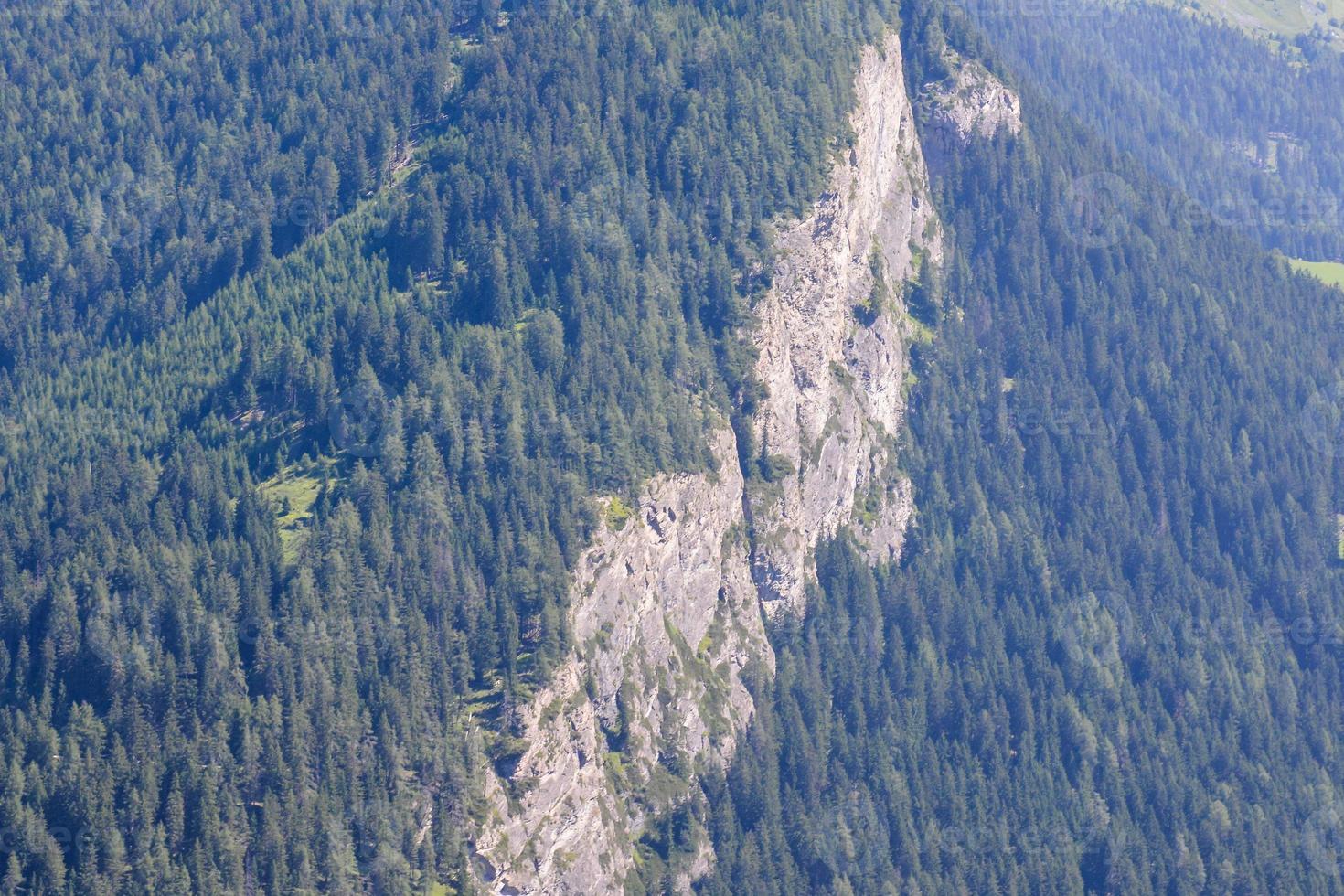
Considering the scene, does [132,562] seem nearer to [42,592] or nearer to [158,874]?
[42,592]

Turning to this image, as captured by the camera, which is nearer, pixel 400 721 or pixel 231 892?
pixel 231 892

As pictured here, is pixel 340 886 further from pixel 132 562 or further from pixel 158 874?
pixel 132 562

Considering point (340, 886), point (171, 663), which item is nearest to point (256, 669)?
point (171, 663)

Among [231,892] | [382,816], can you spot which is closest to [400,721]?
[382,816]

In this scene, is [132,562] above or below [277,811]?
above

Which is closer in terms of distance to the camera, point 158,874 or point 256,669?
point 158,874

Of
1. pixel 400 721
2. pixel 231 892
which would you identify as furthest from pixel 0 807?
pixel 400 721

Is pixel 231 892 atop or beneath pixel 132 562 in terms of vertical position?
beneath
